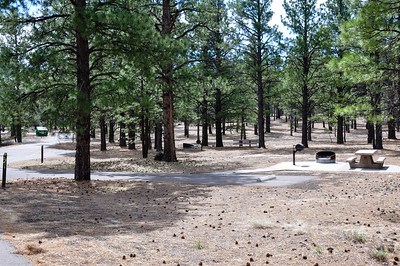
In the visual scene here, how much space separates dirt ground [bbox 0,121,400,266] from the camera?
548 centimetres

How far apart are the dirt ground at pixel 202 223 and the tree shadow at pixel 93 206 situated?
2cm

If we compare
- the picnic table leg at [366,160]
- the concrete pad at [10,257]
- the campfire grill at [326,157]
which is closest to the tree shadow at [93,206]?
the concrete pad at [10,257]

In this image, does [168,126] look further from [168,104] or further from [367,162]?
[367,162]

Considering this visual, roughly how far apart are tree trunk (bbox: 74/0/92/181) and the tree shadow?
2.30 ft

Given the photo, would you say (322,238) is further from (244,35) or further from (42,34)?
(244,35)

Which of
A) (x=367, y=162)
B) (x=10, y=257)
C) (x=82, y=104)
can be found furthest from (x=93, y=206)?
(x=367, y=162)

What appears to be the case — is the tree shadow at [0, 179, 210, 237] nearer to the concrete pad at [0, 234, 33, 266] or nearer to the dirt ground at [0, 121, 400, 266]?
the dirt ground at [0, 121, 400, 266]

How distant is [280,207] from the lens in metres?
9.35

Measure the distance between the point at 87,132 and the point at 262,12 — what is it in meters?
21.6

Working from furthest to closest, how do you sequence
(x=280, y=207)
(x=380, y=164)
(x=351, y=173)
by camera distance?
(x=380, y=164) → (x=351, y=173) → (x=280, y=207)

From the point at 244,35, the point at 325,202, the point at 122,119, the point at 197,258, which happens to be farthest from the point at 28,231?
the point at 244,35

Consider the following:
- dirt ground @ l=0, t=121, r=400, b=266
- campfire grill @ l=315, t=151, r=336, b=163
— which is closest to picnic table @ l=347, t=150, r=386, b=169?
campfire grill @ l=315, t=151, r=336, b=163

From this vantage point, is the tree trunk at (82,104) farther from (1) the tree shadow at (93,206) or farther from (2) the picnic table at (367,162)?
(2) the picnic table at (367,162)

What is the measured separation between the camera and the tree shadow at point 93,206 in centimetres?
723
